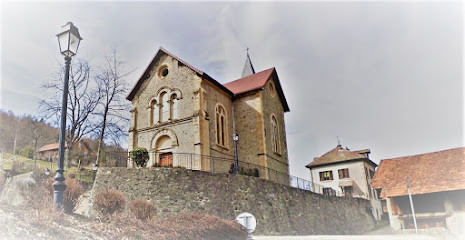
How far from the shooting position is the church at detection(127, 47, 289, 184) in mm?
21797

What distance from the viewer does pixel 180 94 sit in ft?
76.0

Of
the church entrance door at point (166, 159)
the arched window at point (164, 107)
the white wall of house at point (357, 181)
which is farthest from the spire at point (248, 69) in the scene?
the church entrance door at point (166, 159)

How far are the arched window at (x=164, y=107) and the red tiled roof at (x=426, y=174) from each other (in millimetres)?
20068

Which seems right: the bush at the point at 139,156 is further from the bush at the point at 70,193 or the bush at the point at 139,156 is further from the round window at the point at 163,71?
the bush at the point at 70,193

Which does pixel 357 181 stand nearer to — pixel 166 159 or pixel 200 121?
pixel 200 121

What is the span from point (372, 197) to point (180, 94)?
1190 inches

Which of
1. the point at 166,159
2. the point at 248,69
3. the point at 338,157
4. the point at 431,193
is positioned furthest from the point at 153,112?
the point at 338,157

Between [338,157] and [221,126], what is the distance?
2441 cm

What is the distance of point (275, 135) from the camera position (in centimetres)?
2916

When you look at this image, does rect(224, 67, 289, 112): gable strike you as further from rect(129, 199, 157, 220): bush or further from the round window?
rect(129, 199, 157, 220): bush

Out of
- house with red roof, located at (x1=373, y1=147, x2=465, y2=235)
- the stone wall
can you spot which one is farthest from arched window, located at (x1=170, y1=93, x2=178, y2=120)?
house with red roof, located at (x1=373, y1=147, x2=465, y2=235)

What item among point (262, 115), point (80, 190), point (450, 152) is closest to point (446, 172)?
point (450, 152)

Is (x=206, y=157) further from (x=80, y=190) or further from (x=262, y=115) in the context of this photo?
(x=80, y=190)

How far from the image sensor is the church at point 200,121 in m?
21.8
